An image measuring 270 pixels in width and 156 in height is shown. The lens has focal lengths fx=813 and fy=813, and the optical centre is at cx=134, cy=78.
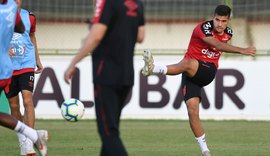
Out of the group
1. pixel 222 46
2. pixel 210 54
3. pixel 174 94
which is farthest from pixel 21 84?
pixel 174 94

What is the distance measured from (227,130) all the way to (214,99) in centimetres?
258

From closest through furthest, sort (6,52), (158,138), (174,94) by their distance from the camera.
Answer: (6,52) → (158,138) → (174,94)

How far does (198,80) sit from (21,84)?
2.57 metres

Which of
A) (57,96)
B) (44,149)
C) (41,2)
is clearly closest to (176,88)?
(57,96)

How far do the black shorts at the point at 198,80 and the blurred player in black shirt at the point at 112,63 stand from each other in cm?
354

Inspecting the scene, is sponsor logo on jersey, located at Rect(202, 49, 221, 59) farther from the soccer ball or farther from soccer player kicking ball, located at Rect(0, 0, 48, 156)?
soccer player kicking ball, located at Rect(0, 0, 48, 156)

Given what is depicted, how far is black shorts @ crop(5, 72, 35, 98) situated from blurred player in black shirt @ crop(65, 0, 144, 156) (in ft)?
12.0

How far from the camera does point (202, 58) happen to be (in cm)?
1200

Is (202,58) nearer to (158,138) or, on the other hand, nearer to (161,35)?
(158,138)

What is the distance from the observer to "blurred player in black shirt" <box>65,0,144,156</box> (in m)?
8.05

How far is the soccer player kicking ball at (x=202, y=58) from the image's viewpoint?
11.6m

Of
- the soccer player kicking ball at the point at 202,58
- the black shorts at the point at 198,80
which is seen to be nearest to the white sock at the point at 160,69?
the soccer player kicking ball at the point at 202,58

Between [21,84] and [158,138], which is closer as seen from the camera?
[21,84]

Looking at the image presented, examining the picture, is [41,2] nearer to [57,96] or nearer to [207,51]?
[57,96]
